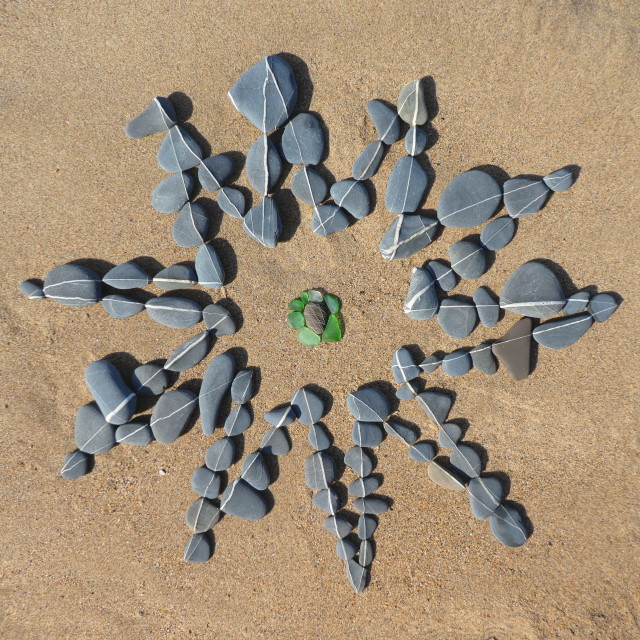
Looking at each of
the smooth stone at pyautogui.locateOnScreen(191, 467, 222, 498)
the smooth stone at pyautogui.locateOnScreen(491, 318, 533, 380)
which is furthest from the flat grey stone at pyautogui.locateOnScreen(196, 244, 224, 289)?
the smooth stone at pyautogui.locateOnScreen(491, 318, 533, 380)

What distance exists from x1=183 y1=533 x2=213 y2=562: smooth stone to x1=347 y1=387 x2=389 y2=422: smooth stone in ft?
3.38

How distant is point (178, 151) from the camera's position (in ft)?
6.19

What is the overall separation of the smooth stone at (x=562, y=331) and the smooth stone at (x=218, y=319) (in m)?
1.55

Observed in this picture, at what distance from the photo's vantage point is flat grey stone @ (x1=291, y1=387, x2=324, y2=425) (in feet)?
6.46

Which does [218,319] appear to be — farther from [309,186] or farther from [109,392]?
[309,186]

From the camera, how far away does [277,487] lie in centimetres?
204

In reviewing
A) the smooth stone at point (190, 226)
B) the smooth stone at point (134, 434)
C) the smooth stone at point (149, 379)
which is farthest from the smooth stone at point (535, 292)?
the smooth stone at point (134, 434)

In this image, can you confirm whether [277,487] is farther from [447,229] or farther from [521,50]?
[521,50]

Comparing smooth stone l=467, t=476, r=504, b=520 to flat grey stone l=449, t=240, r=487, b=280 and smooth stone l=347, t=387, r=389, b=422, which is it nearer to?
smooth stone l=347, t=387, r=389, b=422

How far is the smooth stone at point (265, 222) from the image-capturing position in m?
1.88

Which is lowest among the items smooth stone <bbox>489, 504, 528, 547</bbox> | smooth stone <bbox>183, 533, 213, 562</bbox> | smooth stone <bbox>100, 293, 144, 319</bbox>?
smooth stone <bbox>489, 504, 528, 547</bbox>

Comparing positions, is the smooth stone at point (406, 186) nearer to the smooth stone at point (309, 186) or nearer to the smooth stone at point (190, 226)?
the smooth stone at point (309, 186)

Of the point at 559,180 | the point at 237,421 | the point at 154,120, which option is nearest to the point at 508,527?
the point at 237,421

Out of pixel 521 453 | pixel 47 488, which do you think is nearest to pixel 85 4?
pixel 47 488
